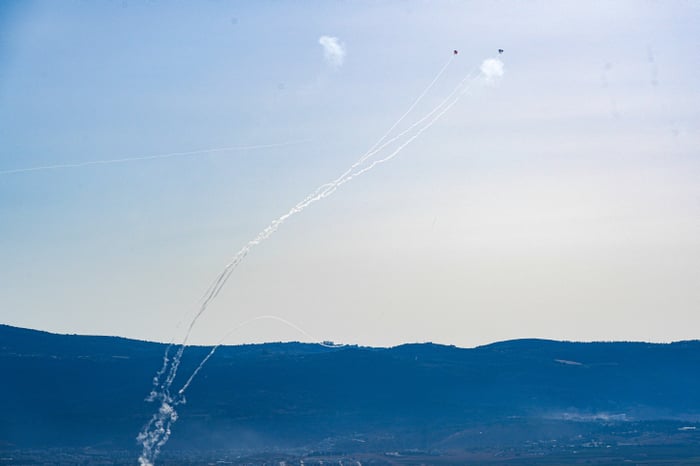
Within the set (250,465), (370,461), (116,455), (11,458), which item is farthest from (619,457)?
(11,458)

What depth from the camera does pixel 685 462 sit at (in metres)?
184

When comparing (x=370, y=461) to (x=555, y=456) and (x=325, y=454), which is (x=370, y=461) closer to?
(x=325, y=454)

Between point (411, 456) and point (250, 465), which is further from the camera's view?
point (411, 456)

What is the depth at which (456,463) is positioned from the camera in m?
187

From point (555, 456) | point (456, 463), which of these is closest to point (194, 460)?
point (456, 463)

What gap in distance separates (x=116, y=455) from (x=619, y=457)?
80108 millimetres

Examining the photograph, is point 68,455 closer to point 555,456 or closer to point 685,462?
point 555,456

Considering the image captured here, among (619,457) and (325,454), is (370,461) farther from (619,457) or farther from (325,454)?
(619,457)

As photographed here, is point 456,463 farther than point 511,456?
No

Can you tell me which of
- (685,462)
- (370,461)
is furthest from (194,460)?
(685,462)

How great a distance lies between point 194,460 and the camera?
188 meters

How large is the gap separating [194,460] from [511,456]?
168 feet

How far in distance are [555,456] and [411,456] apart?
23160mm

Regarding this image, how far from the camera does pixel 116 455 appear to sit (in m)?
198
